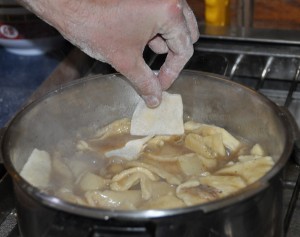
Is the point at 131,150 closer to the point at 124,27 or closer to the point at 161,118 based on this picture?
the point at 161,118

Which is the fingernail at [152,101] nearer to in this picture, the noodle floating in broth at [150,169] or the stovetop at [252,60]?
the noodle floating in broth at [150,169]

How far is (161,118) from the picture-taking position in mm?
1099

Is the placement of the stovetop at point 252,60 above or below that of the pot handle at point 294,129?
below

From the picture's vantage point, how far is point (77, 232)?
760mm

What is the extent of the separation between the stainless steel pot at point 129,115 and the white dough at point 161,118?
4cm

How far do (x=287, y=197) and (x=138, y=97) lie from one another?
1.03 ft

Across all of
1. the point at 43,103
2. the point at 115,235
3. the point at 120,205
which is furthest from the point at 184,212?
the point at 43,103

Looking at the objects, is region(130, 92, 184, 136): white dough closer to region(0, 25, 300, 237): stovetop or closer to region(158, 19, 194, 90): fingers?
region(158, 19, 194, 90): fingers

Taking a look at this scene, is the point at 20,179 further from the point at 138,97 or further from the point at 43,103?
the point at 138,97

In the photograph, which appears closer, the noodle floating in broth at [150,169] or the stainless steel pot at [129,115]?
the stainless steel pot at [129,115]

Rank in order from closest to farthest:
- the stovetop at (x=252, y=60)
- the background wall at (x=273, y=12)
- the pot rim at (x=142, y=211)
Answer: the pot rim at (x=142, y=211) → the stovetop at (x=252, y=60) → the background wall at (x=273, y=12)

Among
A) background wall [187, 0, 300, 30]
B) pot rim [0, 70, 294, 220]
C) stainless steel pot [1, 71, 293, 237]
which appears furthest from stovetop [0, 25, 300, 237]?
pot rim [0, 70, 294, 220]

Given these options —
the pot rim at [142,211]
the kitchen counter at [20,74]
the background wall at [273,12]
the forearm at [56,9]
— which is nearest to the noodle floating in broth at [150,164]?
the pot rim at [142,211]

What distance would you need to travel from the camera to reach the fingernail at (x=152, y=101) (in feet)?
3.41
